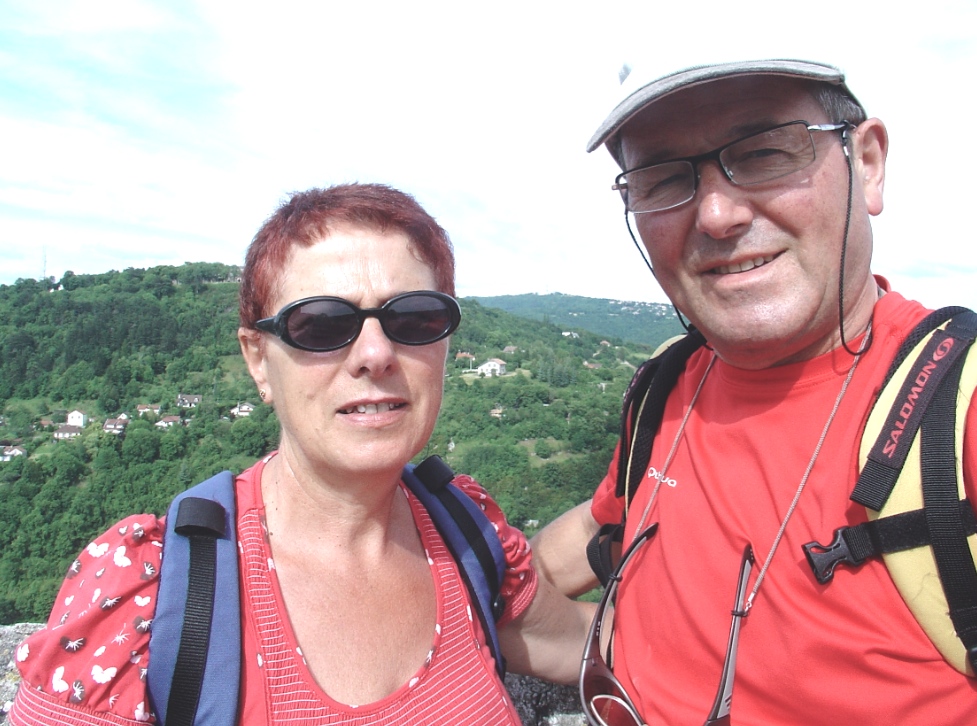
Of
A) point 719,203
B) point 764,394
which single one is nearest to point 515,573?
point 764,394

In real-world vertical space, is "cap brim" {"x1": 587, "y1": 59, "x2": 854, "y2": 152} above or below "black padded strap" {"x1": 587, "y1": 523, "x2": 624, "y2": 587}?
above

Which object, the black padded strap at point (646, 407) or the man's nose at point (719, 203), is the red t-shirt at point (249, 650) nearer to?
the black padded strap at point (646, 407)

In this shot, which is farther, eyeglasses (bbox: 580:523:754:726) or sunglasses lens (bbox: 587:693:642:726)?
sunglasses lens (bbox: 587:693:642:726)

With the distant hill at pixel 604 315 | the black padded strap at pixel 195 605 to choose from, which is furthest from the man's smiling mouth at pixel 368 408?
the distant hill at pixel 604 315

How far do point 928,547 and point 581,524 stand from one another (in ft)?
5.17

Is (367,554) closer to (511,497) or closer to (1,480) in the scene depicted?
(511,497)

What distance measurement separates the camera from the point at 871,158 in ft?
6.04

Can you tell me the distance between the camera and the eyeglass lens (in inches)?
66.6

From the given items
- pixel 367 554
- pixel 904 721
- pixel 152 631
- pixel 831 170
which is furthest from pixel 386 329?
pixel 904 721

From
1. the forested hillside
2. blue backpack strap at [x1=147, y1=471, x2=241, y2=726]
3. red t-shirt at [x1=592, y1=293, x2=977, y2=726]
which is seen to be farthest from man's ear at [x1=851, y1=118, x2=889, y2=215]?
the forested hillside

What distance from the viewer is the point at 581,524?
9.07 ft

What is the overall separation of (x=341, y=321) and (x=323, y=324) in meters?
0.06

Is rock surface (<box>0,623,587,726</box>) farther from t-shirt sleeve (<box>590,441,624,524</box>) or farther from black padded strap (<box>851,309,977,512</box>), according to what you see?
black padded strap (<box>851,309,977,512</box>)

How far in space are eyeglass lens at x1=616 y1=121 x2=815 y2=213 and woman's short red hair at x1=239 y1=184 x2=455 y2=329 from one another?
0.79 meters
